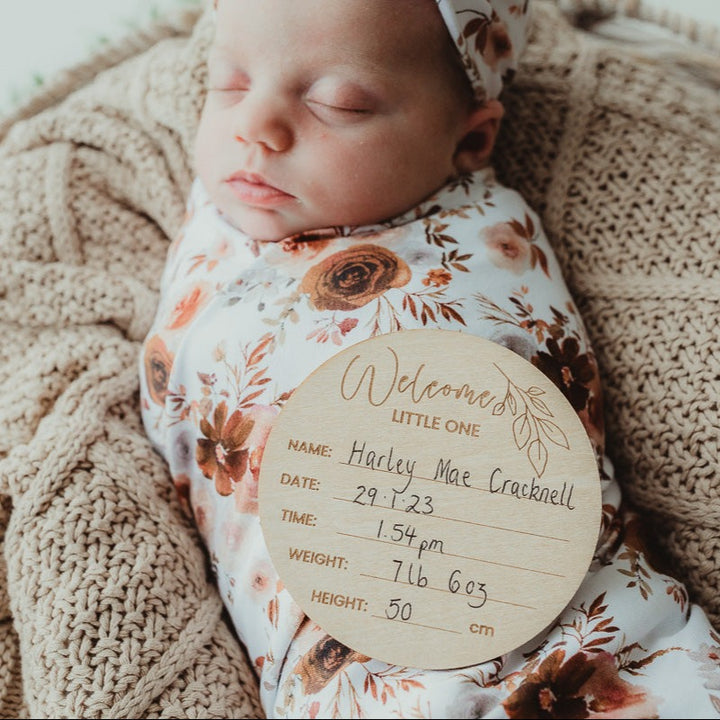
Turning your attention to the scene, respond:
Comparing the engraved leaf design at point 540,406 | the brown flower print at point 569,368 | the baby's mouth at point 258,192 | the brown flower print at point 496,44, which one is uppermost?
the brown flower print at point 496,44

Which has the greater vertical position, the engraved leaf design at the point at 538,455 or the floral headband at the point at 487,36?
the floral headband at the point at 487,36

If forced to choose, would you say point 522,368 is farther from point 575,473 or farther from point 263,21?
point 263,21

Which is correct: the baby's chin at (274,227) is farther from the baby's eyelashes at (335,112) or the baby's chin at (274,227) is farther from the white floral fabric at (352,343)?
the baby's eyelashes at (335,112)

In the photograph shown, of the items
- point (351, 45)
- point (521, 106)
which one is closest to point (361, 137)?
point (351, 45)

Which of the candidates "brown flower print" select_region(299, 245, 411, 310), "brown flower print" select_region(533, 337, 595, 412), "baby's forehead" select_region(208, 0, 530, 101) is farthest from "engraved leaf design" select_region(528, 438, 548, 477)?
"baby's forehead" select_region(208, 0, 530, 101)

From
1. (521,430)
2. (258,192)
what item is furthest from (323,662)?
(258,192)

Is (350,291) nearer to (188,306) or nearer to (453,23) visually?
(188,306)

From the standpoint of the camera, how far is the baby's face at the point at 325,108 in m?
0.91

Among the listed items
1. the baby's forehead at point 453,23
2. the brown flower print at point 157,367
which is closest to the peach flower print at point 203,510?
the brown flower print at point 157,367

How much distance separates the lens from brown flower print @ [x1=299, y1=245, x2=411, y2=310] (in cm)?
90

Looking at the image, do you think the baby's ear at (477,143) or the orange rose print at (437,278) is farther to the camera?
the baby's ear at (477,143)

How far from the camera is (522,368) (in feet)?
2.66

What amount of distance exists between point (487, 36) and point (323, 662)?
2.31 feet

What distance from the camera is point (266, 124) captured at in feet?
2.99
